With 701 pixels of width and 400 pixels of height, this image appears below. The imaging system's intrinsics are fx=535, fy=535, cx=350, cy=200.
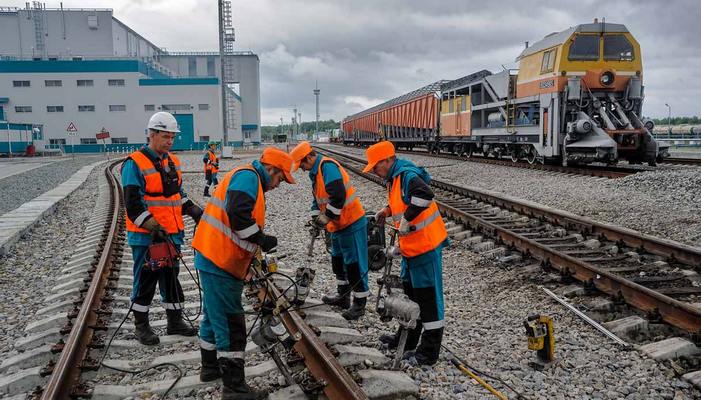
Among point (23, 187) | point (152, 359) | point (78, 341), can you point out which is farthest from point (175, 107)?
point (152, 359)

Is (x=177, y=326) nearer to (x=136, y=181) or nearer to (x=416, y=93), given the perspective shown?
(x=136, y=181)

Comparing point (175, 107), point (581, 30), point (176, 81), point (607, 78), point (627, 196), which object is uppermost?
point (176, 81)

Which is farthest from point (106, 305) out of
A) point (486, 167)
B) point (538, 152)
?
point (486, 167)

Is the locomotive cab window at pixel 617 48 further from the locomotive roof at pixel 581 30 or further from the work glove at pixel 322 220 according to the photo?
the work glove at pixel 322 220

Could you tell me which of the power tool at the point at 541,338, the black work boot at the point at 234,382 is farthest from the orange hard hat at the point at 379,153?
the black work boot at the point at 234,382

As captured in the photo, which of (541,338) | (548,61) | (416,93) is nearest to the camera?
(541,338)

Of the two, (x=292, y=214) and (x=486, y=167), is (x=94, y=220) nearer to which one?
(x=292, y=214)

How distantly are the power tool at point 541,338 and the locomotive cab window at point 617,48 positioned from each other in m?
13.6

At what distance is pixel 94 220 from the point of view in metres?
11.6

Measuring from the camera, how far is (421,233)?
175 inches

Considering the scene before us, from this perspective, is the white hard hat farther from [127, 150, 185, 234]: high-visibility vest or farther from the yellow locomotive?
the yellow locomotive

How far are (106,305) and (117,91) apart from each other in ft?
196

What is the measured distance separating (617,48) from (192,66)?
82437mm

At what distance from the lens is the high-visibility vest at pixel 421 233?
175 inches
